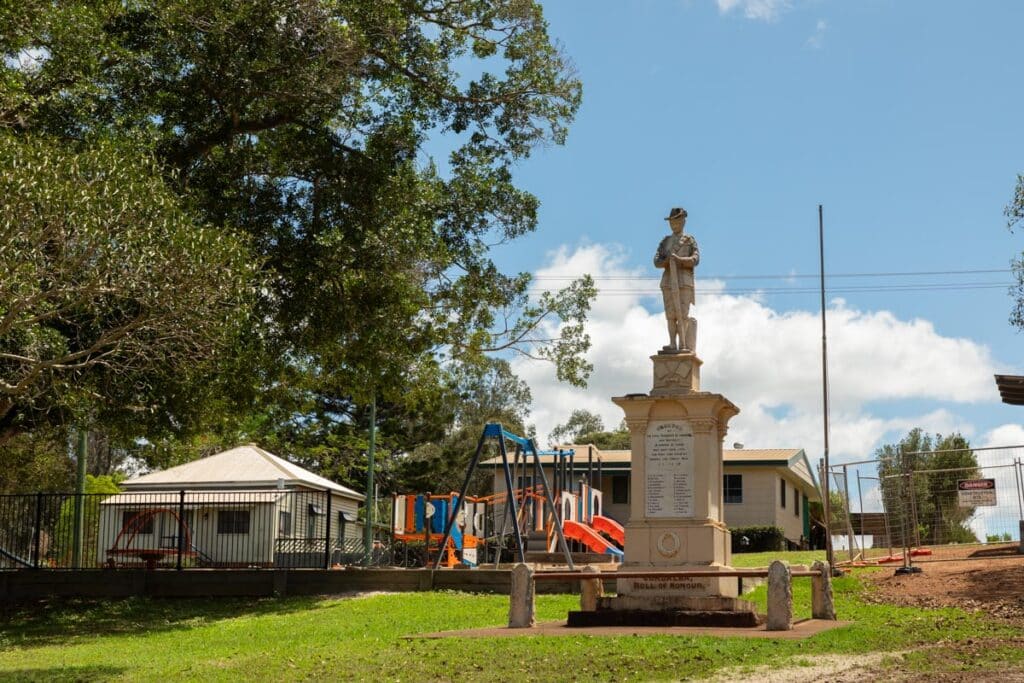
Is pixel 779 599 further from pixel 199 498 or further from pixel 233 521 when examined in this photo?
pixel 199 498

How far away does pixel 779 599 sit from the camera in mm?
14188

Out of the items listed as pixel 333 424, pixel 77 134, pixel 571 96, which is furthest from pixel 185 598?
pixel 333 424

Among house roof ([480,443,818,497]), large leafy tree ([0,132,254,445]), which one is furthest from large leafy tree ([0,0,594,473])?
house roof ([480,443,818,497])

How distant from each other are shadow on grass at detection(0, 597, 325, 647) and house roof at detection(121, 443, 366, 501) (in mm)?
7811

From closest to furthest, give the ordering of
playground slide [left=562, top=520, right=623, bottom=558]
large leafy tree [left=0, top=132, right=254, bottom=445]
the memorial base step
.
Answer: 1. large leafy tree [left=0, top=132, right=254, bottom=445]
2. the memorial base step
3. playground slide [left=562, top=520, right=623, bottom=558]

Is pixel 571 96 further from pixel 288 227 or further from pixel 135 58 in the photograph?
pixel 135 58

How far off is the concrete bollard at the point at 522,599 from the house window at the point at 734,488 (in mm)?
29531

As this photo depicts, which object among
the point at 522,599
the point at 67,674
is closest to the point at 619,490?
the point at 522,599

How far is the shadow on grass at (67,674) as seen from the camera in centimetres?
1400

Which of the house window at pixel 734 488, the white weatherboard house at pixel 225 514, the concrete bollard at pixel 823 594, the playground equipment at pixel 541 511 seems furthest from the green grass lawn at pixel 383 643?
the house window at pixel 734 488

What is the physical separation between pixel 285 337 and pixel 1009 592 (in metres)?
13.0

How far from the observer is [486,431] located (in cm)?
2386

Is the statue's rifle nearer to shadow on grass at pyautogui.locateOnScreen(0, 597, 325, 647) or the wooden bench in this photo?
the wooden bench

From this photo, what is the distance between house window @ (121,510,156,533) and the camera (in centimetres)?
2914
